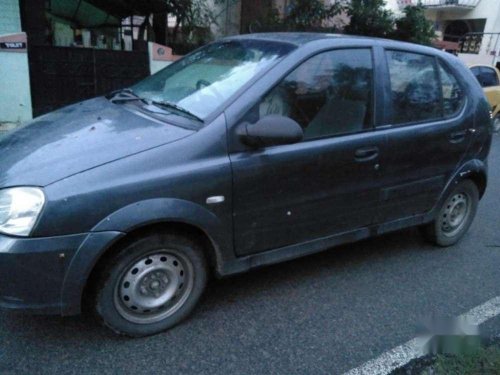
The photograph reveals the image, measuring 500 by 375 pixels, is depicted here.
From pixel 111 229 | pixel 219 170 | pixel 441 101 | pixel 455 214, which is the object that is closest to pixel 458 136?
pixel 441 101

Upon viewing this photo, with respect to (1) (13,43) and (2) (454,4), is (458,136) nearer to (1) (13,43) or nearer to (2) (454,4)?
(1) (13,43)

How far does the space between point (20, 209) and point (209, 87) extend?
4.55 feet

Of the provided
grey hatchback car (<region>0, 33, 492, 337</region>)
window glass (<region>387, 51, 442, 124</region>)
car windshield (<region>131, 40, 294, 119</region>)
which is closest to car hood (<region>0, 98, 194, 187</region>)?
grey hatchback car (<region>0, 33, 492, 337</region>)

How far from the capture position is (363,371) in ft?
8.32

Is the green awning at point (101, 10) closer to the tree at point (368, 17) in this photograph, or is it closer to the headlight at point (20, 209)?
the tree at point (368, 17)

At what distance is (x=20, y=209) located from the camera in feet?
7.40

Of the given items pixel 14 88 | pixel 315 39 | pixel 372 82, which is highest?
pixel 315 39

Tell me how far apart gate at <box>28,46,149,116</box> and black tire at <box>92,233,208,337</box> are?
6.54m

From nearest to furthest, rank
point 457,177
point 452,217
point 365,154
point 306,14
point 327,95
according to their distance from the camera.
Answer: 1. point 327,95
2. point 365,154
3. point 457,177
4. point 452,217
5. point 306,14

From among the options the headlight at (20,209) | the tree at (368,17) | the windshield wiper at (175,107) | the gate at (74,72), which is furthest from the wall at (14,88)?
the tree at (368,17)

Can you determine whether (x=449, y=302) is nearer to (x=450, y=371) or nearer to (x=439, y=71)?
(x=450, y=371)

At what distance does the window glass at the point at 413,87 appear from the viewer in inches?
→ 136

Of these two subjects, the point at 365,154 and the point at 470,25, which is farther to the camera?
the point at 470,25

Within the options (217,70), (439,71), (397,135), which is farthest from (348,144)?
(439,71)
